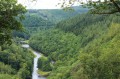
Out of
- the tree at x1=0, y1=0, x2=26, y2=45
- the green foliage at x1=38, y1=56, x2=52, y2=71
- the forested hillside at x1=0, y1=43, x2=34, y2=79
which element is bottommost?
the green foliage at x1=38, y1=56, x2=52, y2=71

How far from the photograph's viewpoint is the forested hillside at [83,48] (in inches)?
1770

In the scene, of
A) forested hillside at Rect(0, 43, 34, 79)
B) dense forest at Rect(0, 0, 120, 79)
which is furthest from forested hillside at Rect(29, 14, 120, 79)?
forested hillside at Rect(0, 43, 34, 79)

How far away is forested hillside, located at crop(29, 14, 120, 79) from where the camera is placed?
44969mm

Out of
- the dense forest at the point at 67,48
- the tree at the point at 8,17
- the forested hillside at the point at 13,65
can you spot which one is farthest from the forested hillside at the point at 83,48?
the tree at the point at 8,17

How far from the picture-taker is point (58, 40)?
143 meters

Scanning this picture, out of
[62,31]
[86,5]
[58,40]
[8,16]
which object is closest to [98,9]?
[86,5]

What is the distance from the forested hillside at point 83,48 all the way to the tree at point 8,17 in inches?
1175

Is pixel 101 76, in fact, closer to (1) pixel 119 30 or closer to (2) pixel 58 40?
(1) pixel 119 30

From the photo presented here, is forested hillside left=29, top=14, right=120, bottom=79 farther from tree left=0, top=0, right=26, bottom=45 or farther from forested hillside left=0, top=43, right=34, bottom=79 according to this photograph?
tree left=0, top=0, right=26, bottom=45

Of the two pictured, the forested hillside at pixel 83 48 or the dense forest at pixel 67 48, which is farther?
the forested hillside at pixel 83 48

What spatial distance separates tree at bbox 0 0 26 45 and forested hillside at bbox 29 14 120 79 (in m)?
29.8

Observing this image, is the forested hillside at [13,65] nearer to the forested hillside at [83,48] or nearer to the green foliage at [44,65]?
the forested hillside at [83,48]

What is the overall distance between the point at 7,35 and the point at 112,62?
31484mm

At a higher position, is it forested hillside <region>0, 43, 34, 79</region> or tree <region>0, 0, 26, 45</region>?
tree <region>0, 0, 26, 45</region>
